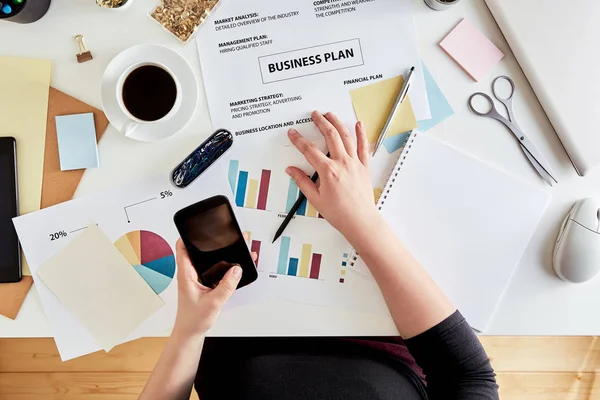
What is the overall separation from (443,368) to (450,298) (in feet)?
0.35

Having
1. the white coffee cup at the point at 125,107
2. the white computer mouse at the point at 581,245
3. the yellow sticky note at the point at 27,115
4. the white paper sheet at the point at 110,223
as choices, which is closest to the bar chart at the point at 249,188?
the white paper sheet at the point at 110,223

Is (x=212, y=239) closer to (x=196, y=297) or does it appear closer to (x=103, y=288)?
(x=196, y=297)

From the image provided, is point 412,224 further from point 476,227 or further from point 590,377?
point 590,377

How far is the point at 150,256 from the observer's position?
2.38 feet

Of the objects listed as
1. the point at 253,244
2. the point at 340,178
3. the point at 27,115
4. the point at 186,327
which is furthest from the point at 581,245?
the point at 27,115

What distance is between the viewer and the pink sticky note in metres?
0.72

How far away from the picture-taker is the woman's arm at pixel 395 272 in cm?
68

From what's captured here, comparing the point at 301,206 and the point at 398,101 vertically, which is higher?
the point at 398,101

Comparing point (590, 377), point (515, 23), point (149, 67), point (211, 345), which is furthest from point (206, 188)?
point (590, 377)

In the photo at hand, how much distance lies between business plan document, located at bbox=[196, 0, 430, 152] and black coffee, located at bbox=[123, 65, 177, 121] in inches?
2.6

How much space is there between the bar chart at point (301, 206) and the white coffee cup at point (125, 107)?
0.21 meters

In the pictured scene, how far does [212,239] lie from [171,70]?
0.26 m

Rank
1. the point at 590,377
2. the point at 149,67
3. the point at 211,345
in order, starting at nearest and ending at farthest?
the point at 149,67
the point at 211,345
the point at 590,377

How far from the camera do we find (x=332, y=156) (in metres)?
0.71
